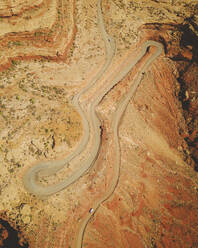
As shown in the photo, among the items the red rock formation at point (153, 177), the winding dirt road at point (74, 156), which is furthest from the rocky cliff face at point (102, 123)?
the winding dirt road at point (74, 156)

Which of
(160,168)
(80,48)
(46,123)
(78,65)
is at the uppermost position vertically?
(80,48)

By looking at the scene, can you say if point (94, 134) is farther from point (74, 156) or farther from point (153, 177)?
point (153, 177)

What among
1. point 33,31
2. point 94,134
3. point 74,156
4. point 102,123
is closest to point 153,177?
point 94,134

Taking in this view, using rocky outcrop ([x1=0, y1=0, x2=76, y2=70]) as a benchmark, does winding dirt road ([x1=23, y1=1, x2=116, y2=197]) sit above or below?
below

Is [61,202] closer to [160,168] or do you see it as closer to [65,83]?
[160,168]

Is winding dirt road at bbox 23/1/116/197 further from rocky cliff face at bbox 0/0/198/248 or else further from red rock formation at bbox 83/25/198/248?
red rock formation at bbox 83/25/198/248

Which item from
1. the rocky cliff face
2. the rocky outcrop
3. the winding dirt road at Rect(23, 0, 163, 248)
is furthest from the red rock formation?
the rocky outcrop

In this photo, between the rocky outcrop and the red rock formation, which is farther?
the rocky outcrop

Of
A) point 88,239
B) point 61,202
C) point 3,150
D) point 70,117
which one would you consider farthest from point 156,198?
point 3,150
